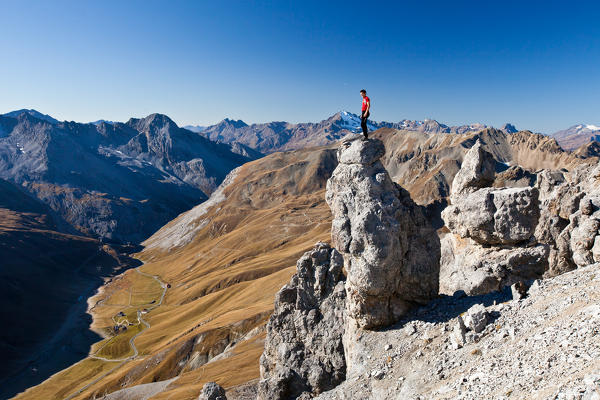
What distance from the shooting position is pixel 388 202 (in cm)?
2958

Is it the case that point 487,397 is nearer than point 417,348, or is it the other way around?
point 487,397

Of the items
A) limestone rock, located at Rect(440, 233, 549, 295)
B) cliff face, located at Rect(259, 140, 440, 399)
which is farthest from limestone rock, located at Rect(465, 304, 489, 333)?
limestone rock, located at Rect(440, 233, 549, 295)

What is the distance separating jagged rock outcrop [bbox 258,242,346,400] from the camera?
33344 millimetres

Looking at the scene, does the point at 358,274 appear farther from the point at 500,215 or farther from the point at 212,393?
the point at 212,393

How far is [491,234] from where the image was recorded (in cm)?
3594

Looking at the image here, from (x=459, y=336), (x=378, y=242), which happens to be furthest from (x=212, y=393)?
(x=459, y=336)

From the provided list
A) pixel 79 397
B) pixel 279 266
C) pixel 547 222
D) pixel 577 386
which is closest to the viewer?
pixel 577 386

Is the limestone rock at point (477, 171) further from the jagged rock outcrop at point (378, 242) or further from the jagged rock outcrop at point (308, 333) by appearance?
the jagged rock outcrop at point (308, 333)

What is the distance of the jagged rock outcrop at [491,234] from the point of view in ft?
108

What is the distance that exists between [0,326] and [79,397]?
94202 mm

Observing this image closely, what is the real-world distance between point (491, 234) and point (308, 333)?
20543mm

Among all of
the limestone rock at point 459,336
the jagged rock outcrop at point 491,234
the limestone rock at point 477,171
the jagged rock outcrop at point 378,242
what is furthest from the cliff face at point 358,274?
the limestone rock at point 477,171

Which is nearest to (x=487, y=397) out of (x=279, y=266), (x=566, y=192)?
(x=566, y=192)

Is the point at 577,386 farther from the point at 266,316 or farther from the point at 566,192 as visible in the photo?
the point at 266,316
